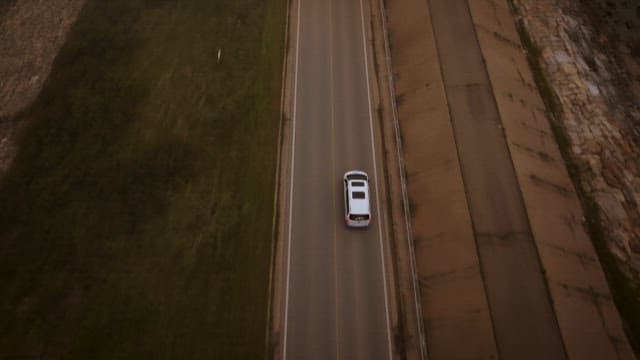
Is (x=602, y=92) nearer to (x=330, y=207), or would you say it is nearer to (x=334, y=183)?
(x=334, y=183)

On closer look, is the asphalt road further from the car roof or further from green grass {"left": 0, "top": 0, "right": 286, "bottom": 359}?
green grass {"left": 0, "top": 0, "right": 286, "bottom": 359}

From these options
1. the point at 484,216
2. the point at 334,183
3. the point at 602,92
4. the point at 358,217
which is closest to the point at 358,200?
the point at 358,217

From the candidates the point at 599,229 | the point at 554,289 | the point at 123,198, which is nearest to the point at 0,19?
the point at 123,198

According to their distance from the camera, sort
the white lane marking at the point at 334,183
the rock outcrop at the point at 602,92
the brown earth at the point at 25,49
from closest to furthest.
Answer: the white lane marking at the point at 334,183 → the rock outcrop at the point at 602,92 → the brown earth at the point at 25,49

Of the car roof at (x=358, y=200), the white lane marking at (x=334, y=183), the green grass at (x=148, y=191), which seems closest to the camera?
the green grass at (x=148, y=191)

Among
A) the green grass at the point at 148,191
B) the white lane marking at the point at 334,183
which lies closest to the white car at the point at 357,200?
the white lane marking at the point at 334,183

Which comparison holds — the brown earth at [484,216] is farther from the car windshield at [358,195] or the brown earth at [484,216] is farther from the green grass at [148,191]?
the green grass at [148,191]

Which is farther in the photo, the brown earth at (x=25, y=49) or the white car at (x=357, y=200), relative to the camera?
the brown earth at (x=25, y=49)

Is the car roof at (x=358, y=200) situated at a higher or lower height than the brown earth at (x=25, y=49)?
lower
